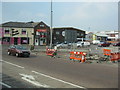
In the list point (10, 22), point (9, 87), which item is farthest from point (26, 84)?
point (10, 22)

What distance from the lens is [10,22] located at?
190 ft

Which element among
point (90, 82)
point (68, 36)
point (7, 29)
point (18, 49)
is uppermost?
point (7, 29)

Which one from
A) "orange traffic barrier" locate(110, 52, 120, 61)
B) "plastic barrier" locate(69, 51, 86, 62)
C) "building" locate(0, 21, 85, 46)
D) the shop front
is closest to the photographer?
"plastic barrier" locate(69, 51, 86, 62)

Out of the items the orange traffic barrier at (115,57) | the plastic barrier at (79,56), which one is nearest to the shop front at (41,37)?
the plastic barrier at (79,56)

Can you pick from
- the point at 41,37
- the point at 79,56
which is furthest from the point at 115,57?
the point at 41,37

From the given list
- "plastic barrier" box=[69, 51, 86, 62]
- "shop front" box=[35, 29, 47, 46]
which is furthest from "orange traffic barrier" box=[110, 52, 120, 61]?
"shop front" box=[35, 29, 47, 46]

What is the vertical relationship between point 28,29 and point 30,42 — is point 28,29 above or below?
above

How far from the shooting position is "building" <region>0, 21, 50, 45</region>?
55.2m

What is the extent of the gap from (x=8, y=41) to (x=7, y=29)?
4.09m

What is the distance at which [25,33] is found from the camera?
56719 millimetres

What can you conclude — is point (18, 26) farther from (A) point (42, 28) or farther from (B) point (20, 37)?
(A) point (42, 28)

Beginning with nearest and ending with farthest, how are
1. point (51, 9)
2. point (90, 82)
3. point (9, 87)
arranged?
point (9, 87), point (90, 82), point (51, 9)

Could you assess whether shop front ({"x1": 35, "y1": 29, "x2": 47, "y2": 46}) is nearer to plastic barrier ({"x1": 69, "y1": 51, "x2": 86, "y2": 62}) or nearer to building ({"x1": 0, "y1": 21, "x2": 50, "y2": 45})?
building ({"x1": 0, "y1": 21, "x2": 50, "y2": 45})

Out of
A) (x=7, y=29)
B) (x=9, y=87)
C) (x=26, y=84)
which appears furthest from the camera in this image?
(x=7, y=29)
